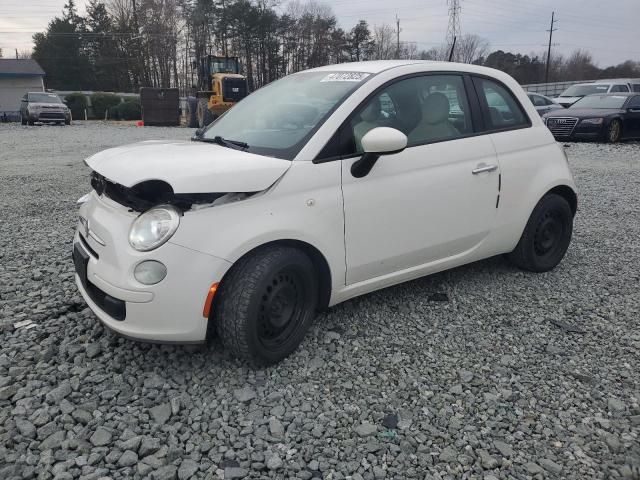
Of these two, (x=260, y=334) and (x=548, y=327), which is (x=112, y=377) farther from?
(x=548, y=327)

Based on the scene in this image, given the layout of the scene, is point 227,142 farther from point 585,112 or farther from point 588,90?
point 588,90

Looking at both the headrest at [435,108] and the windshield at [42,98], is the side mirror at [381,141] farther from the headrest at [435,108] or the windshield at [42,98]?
the windshield at [42,98]

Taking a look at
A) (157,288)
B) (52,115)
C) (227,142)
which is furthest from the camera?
(52,115)

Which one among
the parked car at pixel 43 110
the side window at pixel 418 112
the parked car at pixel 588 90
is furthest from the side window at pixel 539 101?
the parked car at pixel 43 110

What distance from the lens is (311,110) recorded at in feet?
10.7

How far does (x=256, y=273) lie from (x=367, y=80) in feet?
4.93

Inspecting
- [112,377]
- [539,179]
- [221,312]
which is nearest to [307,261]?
[221,312]

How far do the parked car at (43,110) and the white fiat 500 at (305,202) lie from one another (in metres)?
27.0

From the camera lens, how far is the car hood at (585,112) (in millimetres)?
14594

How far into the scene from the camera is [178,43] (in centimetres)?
5222

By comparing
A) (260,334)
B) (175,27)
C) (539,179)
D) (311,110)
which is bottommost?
(260,334)

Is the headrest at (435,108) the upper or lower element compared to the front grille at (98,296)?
upper

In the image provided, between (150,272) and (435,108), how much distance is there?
7.48ft

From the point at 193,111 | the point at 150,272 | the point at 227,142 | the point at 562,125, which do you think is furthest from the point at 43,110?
the point at 150,272
